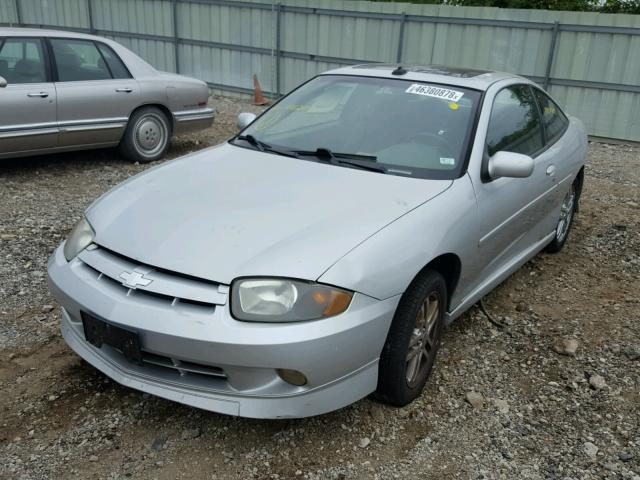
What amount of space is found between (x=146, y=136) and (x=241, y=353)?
18.7 feet

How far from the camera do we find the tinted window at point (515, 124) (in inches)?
149

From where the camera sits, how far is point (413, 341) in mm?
3023

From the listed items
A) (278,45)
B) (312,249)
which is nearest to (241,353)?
(312,249)

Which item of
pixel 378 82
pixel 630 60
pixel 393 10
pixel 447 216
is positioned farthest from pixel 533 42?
pixel 447 216

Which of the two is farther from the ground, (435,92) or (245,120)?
(435,92)

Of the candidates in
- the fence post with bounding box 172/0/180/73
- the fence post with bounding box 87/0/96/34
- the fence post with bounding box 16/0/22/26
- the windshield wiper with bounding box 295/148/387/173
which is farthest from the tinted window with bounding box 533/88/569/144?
the fence post with bounding box 16/0/22/26

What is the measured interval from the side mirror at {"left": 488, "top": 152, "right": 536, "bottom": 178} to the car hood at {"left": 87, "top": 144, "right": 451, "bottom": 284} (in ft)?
1.08

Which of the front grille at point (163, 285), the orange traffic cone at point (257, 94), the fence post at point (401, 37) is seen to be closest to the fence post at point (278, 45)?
the orange traffic cone at point (257, 94)

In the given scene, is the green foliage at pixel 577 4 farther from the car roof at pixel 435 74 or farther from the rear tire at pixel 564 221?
the car roof at pixel 435 74

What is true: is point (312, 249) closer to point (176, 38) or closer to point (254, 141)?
point (254, 141)

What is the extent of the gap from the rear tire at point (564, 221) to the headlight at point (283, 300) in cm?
315

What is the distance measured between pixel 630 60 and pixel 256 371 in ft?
31.4

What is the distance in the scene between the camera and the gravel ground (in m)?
2.72

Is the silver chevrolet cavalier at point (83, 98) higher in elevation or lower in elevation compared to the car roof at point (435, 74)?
lower
